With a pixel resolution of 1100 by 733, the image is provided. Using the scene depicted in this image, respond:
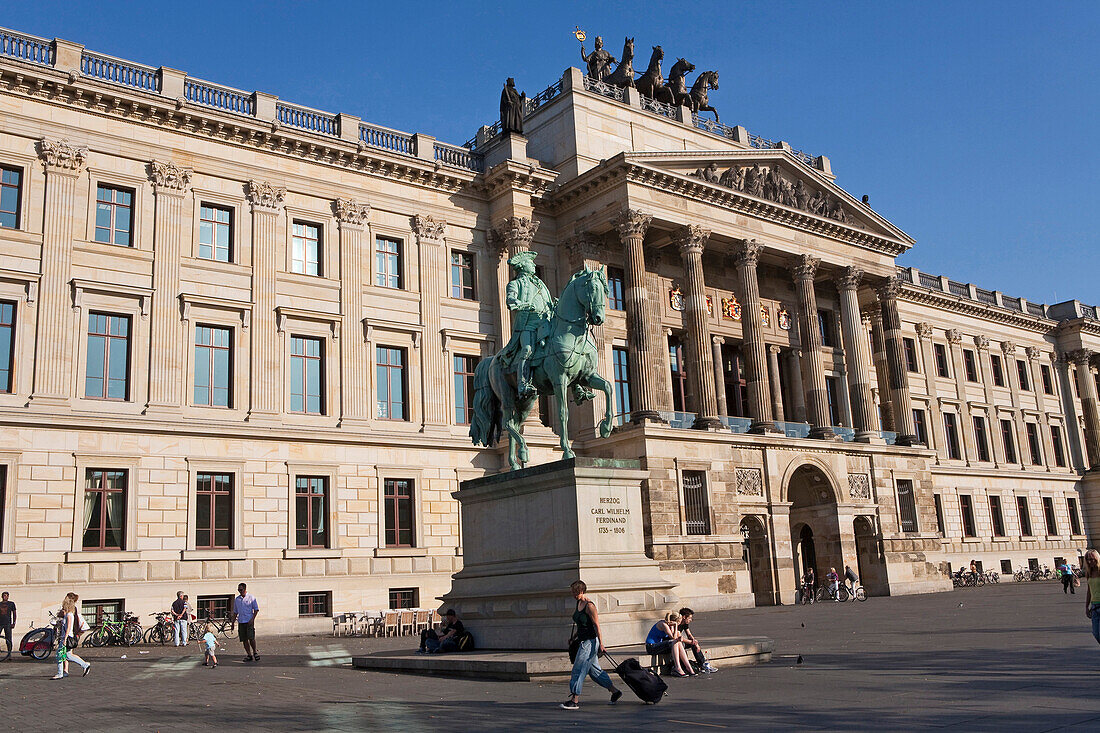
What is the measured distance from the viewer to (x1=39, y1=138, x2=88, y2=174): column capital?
30.9 meters

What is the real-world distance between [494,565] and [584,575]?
255 centimetres

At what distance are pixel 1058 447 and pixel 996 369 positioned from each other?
8.72 meters

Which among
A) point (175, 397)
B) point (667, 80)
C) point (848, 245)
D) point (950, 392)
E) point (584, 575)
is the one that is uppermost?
point (667, 80)

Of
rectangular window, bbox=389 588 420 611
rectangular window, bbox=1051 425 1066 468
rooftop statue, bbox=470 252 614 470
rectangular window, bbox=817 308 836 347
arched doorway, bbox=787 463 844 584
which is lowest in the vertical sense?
rectangular window, bbox=389 588 420 611

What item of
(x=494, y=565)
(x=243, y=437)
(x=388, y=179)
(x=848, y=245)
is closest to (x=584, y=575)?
(x=494, y=565)

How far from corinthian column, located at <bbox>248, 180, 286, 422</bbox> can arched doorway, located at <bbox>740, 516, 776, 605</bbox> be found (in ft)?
64.5

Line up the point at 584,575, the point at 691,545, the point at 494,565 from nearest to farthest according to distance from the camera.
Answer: the point at 584,575 < the point at 494,565 < the point at 691,545

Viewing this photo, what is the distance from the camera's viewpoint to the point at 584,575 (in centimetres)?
1684

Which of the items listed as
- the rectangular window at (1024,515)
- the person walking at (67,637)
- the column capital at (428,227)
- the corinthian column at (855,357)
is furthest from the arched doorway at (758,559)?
the rectangular window at (1024,515)

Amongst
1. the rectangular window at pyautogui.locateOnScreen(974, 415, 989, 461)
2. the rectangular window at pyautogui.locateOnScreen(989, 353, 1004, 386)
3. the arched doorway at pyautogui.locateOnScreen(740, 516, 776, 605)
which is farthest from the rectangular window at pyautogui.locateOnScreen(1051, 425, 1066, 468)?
the arched doorway at pyautogui.locateOnScreen(740, 516, 776, 605)

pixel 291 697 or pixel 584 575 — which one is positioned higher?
pixel 584 575

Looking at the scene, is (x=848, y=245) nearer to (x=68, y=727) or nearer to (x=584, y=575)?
(x=584, y=575)

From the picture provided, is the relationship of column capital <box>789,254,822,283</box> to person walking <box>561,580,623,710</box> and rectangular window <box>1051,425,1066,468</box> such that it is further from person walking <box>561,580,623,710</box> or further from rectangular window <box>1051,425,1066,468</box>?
person walking <box>561,580,623,710</box>

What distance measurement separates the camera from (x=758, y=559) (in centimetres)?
4072
